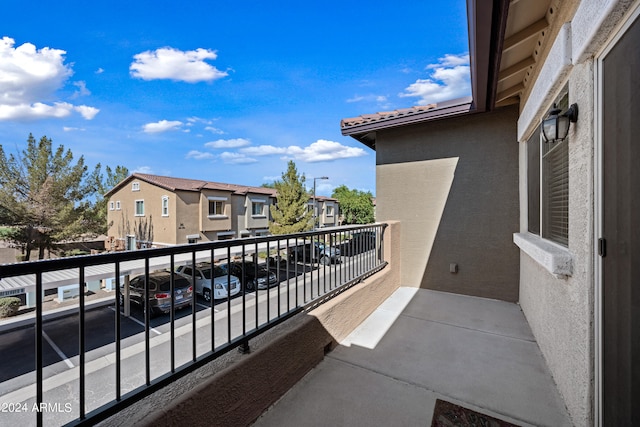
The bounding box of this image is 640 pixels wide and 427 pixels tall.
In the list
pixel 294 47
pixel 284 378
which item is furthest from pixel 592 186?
pixel 294 47

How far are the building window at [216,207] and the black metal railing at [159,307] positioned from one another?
10926 millimetres

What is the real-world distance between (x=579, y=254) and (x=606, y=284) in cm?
39

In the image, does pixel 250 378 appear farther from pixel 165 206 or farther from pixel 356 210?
pixel 356 210

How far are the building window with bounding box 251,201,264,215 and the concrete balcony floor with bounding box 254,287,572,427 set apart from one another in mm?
17751

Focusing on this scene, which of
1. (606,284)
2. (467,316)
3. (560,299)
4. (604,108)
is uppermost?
(604,108)

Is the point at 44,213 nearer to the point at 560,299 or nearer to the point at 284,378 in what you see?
the point at 284,378

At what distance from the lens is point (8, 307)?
25.6 feet

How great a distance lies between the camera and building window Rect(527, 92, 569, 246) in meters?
2.32

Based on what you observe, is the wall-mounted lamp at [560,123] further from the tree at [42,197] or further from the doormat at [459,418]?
the tree at [42,197]

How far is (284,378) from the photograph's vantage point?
224cm

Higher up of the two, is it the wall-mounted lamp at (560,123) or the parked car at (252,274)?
the wall-mounted lamp at (560,123)

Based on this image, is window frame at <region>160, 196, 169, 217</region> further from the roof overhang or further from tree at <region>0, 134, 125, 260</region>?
the roof overhang

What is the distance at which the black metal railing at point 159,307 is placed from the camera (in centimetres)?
120

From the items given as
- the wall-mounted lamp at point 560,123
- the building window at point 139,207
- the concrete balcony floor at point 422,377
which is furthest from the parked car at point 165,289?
the building window at point 139,207
